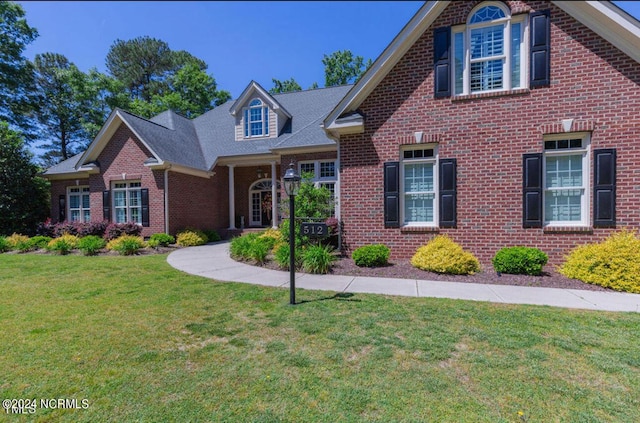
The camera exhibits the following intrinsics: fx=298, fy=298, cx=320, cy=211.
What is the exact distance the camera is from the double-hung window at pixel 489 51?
7.30 metres

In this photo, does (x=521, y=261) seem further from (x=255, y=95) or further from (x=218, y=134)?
(x=218, y=134)

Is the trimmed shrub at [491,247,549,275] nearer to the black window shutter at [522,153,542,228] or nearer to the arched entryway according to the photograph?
the black window shutter at [522,153,542,228]

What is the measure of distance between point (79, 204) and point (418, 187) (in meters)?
16.8

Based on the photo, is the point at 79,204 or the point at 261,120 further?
the point at 261,120

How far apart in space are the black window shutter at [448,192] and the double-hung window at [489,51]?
1920 mm

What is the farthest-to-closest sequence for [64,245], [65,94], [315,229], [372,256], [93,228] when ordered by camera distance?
[65,94], [93,228], [64,245], [372,256], [315,229]

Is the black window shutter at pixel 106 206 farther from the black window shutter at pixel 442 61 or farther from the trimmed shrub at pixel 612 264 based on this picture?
the trimmed shrub at pixel 612 264

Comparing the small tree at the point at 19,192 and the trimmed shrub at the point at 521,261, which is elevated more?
the small tree at the point at 19,192

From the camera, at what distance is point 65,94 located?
25844mm

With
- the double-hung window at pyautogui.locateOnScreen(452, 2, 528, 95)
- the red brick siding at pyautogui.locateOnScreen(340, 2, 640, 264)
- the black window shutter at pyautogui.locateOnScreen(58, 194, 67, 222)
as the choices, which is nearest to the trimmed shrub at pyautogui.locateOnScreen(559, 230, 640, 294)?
the red brick siding at pyautogui.locateOnScreen(340, 2, 640, 264)

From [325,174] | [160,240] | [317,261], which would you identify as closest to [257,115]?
[325,174]

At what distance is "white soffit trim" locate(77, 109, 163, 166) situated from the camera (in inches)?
512

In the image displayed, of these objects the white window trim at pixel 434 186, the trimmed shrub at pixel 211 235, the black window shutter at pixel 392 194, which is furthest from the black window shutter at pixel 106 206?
the white window trim at pixel 434 186

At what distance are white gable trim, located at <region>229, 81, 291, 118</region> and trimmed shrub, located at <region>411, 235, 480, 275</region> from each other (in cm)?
1107
